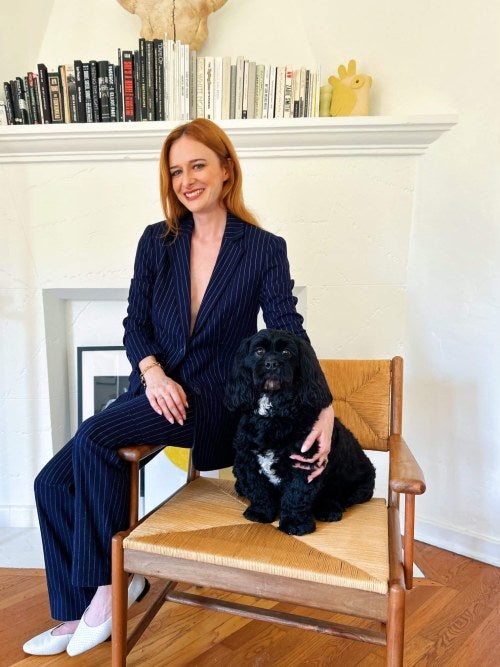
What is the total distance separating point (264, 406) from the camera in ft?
3.71

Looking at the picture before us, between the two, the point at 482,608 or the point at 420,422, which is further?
the point at 420,422

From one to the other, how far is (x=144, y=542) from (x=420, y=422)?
1.35 metres

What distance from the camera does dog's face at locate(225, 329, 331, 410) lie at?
42.6 inches

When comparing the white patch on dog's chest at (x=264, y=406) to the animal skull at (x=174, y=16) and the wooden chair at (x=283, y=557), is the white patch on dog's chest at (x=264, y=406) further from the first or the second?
the animal skull at (x=174, y=16)

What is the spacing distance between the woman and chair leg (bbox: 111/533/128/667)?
87 mm

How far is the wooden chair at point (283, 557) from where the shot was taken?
1011mm

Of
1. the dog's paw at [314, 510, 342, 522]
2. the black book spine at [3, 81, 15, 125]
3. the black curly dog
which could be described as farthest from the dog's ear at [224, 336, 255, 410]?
the black book spine at [3, 81, 15, 125]

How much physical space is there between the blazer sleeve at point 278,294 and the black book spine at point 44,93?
1.16 meters

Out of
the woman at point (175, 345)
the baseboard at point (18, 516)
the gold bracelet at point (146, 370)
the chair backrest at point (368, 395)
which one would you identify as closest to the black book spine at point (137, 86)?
the woman at point (175, 345)

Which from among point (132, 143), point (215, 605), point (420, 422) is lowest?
point (215, 605)

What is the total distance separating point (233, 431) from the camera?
1359 mm

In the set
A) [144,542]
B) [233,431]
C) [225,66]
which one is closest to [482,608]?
[233,431]

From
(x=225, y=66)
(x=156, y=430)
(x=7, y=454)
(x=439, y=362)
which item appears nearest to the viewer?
(x=156, y=430)

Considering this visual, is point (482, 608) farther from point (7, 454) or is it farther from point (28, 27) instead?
point (28, 27)
